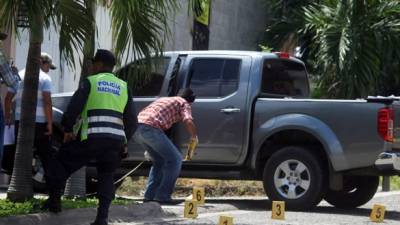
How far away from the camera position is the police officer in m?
7.35

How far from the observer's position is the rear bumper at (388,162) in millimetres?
9359

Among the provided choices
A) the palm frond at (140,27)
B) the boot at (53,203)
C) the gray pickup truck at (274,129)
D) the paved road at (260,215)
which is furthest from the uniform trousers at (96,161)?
the gray pickup truck at (274,129)

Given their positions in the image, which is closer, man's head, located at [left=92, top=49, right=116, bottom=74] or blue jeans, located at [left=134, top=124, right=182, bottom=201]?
man's head, located at [left=92, top=49, right=116, bottom=74]

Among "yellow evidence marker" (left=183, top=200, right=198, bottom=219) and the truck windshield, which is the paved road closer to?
"yellow evidence marker" (left=183, top=200, right=198, bottom=219)

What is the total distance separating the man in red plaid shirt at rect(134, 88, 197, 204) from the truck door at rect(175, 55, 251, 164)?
1.92ft

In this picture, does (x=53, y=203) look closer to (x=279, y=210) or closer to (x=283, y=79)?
(x=279, y=210)

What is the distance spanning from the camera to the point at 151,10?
845 centimetres

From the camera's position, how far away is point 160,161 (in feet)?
32.8

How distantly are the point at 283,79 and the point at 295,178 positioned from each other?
62.1 inches

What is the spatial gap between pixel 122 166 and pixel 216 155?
1.36m

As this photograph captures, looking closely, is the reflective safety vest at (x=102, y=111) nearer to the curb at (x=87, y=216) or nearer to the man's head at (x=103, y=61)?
the man's head at (x=103, y=61)

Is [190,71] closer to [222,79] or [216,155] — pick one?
Result: [222,79]

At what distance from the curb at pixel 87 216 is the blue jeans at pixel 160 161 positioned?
0.70 metres

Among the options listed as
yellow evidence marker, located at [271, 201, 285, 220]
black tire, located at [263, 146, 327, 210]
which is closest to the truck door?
black tire, located at [263, 146, 327, 210]
